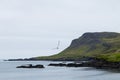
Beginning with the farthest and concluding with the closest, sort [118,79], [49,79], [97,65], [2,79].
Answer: [97,65] → [2,79] → [49,79] → [118,79]

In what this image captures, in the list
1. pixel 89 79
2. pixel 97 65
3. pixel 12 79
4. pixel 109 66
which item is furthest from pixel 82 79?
pixel 97 65

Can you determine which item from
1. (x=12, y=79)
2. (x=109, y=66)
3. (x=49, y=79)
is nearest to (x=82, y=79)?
(x=49, y=79)

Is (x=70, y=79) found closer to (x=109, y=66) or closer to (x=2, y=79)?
(x=2, y=79)

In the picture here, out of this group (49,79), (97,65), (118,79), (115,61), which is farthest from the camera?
Result: (97,65)

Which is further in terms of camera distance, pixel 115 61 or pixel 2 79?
pixel 115 61

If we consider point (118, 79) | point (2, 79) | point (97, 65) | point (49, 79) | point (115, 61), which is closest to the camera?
point (118, 79)

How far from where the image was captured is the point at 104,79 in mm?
118438

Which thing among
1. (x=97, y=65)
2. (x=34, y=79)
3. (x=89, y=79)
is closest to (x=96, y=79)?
(x=89, y=79)

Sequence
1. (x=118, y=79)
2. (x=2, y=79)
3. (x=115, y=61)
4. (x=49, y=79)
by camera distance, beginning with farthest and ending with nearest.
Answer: (x=115, y=61) → (x=2, y=79) → (x=49, y=79) → (x=118, y=79)

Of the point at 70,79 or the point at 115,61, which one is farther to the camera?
the point at 115,61

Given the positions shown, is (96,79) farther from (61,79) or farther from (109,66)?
(109,66)

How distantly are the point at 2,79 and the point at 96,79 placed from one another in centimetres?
3499

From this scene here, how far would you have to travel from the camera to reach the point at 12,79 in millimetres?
136000

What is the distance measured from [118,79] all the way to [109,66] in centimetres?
7071
